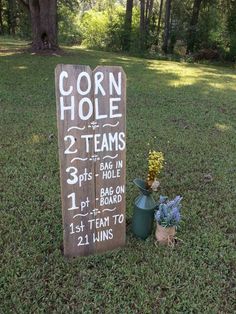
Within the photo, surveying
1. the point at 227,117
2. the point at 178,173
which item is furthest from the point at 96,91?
the point at 227,117

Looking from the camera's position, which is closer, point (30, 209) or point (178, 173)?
point (30, 209)

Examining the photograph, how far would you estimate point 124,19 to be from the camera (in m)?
18.5

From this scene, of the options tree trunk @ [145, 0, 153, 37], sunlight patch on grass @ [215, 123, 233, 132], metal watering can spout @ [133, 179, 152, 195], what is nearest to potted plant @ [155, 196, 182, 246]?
metal watering can spout @ [133, 179, 152, 195]

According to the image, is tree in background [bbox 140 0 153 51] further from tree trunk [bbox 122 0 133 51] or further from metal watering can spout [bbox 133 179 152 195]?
metal watering can spout [bbox 133 179 152 195]

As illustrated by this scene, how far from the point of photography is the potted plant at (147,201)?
2.60m

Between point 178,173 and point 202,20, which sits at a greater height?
point 202,20

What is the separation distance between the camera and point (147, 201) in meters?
2.66

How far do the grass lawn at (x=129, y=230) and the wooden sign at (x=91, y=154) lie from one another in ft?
0.63

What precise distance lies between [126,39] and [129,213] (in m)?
15.9

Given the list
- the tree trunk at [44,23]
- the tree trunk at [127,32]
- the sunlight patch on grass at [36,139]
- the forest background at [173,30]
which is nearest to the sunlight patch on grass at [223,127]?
the sunlight patch on grass at [36,139]

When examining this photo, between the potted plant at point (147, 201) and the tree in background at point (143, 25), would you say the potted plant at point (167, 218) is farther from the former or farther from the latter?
the tree in background at point (143, 25)

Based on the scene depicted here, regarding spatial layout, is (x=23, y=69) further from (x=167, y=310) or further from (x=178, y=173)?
(x=167, y=310)

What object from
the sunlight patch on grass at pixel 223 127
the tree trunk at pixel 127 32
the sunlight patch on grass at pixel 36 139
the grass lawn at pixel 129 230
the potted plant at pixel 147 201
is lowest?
the grass lawn at pixel 129 230

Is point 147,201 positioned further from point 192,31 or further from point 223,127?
point 192,31
